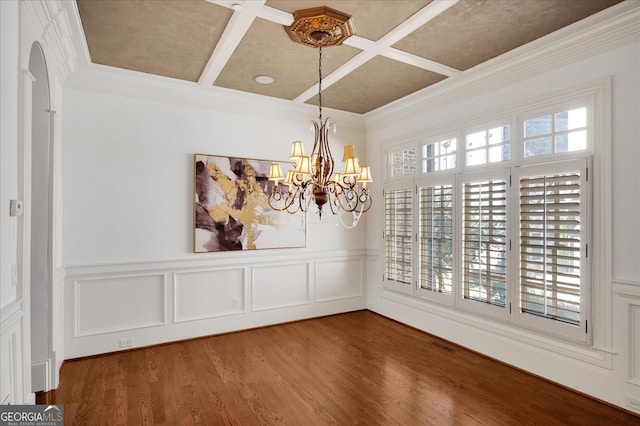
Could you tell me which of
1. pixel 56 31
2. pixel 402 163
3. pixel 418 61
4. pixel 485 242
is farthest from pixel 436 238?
pixel 56 31

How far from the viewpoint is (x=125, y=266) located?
3.90m

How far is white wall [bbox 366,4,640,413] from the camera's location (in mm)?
2693

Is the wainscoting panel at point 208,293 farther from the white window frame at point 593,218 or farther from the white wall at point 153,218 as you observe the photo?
the white window frame at point 593,218

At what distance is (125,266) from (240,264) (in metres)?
1.34

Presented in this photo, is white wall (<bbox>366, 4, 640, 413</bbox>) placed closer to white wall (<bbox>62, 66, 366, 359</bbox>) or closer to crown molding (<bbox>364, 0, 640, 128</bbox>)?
crown molding (<bbox>364, 0, 640, 128</bbox>)

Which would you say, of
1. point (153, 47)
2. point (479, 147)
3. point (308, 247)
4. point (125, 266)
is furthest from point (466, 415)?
point (153, 47)

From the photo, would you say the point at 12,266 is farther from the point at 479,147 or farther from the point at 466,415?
the point at 479,147

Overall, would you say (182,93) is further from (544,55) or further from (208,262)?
(544,55)

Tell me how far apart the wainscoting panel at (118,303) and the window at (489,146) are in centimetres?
391

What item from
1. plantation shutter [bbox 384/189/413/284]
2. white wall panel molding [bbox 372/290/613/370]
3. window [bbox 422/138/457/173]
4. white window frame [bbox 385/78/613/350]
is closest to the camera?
white window frame [bbox 385/78/613/350]

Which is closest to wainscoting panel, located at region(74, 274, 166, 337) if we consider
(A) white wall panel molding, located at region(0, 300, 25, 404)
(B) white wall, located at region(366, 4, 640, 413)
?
(A) white wall panel molding, located at region(0, 300, 25, 404)

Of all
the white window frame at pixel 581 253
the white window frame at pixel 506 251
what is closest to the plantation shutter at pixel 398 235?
the white window frame at pixel 506 251

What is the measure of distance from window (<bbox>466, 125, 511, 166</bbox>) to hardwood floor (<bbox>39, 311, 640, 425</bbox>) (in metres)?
2.17

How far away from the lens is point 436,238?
4.32m
